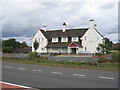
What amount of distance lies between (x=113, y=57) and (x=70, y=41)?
35.8 m

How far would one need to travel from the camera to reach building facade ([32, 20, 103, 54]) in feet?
174

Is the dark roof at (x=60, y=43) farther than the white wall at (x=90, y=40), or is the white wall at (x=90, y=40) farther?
the dark roof at (x=60, y=43)

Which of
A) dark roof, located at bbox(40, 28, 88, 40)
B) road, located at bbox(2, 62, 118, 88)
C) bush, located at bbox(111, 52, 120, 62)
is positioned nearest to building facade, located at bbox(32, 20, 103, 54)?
dark roof, located at bbox(40, 28, 88, 40)

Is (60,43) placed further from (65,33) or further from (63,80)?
(63,80)

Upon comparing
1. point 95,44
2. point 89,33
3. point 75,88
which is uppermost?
point 89,33

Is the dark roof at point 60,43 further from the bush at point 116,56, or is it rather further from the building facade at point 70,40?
the bush at point 116,56

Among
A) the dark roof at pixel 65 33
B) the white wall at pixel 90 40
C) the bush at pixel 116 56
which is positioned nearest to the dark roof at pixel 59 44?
the white wall at pixel 90 40

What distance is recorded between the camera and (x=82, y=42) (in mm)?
53250

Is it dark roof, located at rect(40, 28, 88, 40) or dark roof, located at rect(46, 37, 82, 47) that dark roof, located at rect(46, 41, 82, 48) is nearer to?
dark roof, located at rect(46, 37, 82, 47)

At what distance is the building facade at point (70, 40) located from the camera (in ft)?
174

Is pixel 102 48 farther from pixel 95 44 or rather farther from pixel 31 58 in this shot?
pixel 31 58

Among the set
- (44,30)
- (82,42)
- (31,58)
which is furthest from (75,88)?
(44,30)

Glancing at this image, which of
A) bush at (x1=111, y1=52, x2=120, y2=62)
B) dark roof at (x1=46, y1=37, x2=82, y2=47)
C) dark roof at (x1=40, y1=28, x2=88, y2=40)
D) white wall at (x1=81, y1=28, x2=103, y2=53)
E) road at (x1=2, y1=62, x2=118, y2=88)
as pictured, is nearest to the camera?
road at (x1=2, y1=62, x2=118, y2=88)

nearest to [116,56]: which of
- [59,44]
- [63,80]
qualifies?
[63,80]
